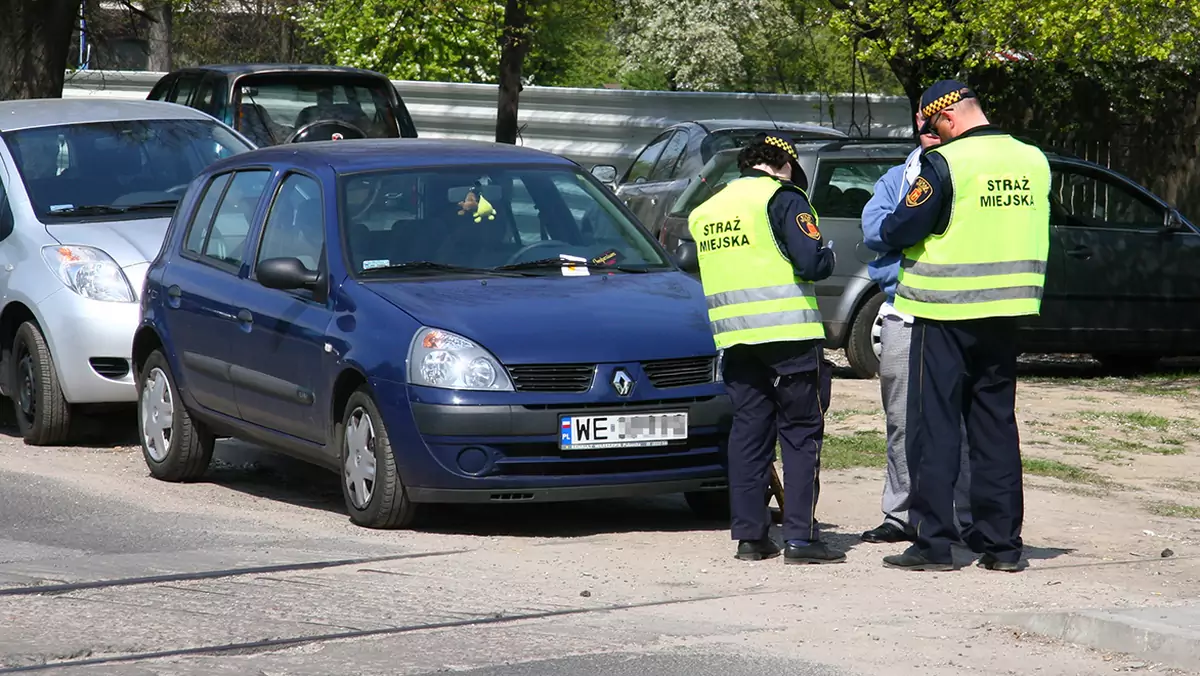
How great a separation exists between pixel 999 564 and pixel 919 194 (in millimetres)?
1451

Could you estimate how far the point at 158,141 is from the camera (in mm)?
11922

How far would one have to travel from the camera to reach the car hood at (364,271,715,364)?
7875 millimetres

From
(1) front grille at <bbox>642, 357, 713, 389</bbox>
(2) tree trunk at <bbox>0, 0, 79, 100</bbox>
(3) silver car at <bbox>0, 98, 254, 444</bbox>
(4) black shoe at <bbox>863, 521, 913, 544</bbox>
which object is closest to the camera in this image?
(1) front grille at <bbox>642, 357, 713, 389</bbox>

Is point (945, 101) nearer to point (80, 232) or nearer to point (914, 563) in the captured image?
point (914, 563)

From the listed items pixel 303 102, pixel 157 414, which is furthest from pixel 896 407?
pixel 303 102

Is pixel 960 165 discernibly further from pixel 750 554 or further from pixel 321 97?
pixel 321 97

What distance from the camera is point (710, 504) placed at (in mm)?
8719

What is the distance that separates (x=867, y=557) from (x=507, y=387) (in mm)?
1607

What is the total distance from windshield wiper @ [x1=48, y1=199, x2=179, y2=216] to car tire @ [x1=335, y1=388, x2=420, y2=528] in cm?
359

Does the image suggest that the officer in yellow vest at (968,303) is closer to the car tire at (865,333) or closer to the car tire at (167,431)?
the car tire at (167,431)

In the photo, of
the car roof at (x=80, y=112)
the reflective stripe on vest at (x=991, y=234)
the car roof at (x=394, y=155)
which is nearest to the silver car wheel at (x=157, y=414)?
the car roof at (x=394, y=155)

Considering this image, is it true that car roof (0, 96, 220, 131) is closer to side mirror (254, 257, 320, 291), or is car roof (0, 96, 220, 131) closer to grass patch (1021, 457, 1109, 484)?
side mirror (254, 257, 320, 291)

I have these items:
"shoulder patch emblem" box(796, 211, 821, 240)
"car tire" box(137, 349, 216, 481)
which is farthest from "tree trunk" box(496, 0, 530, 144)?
"shoulder patch emblem" box(796, 211, 821, 240)

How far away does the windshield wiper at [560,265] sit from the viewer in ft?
28.7
